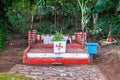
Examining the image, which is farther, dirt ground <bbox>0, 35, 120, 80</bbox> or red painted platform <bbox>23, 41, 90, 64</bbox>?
red painted platform <bbox>23, 41, 90, 64</bbox>

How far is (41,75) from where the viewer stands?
830 cm

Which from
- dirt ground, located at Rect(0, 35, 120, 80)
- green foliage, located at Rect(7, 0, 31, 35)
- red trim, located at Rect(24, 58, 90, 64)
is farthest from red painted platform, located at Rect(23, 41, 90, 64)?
green foliage, located at Rect(7, 0, 31, 35)

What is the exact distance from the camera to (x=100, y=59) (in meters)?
10.6

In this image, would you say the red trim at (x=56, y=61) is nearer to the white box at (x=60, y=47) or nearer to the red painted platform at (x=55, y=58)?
the red painted platform at (x=55, y=58)

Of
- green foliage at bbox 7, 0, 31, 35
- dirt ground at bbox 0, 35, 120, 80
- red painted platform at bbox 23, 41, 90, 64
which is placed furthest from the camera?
green foliage at bbox 7, 0, 31, 35

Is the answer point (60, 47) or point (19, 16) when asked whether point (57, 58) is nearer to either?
point (60, 47)

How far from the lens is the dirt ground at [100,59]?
879 centimetres

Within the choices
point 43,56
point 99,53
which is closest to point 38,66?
point 43,56

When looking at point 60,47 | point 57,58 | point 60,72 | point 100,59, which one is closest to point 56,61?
point 57,58

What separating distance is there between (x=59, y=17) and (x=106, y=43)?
5.05 meters

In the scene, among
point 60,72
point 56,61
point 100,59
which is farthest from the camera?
point 100,59

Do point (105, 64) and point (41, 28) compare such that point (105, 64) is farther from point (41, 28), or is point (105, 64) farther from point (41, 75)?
point (41, 28)

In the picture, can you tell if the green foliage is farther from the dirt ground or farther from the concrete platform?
the concrete platform

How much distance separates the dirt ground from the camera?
8789 millimetres
